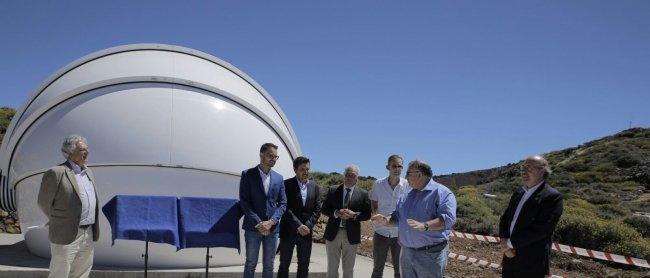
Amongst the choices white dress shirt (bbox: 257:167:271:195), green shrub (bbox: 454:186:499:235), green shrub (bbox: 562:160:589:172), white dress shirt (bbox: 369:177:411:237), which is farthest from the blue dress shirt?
green shrub (bbox: 562:160:589:172)

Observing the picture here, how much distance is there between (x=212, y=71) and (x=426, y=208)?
485 centimetres

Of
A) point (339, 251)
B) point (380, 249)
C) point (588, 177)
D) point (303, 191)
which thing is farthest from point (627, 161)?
point (303, 191)

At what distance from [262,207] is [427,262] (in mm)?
2023

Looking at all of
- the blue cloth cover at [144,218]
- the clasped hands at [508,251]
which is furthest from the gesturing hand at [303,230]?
the clasped hands at [508,251]

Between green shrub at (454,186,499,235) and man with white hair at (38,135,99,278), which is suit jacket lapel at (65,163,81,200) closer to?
man with white hair at (38,135,99,278)

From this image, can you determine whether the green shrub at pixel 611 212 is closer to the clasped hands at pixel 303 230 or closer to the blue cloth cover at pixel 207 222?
the clasped hands at pixel 303 230

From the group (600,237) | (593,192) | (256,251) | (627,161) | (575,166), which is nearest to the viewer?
(256,251)

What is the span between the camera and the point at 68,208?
5160 mm

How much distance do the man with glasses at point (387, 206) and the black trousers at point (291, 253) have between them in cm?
82

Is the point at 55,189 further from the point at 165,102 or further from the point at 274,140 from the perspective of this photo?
the point at 274,140

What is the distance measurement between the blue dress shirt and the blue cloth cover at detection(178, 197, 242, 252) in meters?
2.20

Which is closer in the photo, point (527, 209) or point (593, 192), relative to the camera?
point (527, 209)

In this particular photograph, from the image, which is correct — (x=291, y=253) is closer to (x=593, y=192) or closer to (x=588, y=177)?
(x=593, y=192)

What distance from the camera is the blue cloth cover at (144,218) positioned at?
590 cm
